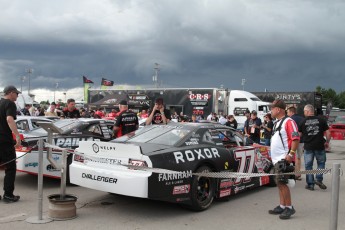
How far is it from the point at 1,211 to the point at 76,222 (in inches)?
52.9

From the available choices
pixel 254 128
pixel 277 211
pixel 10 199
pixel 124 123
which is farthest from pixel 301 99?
pixel 10 199

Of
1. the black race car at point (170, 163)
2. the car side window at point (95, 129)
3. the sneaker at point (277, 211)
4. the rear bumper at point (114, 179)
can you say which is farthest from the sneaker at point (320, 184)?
the car side window at point (95, 129)

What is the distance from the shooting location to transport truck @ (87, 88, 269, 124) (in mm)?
28875

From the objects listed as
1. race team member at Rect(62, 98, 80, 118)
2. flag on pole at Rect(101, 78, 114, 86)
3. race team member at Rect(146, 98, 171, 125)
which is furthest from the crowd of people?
flag on pole at Rect(101, 78, 114, 86)

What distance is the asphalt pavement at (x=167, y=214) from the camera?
17.1ft

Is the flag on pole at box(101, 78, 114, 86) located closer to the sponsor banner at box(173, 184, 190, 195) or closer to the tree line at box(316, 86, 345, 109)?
the sponsor banner at box(173, 184, 190, 195)

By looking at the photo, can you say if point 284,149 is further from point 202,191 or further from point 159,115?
point 159,115

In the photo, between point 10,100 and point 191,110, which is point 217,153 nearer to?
point 10,100

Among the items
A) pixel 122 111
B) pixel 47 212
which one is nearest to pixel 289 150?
pixel 47 212

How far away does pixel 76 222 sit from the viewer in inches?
207

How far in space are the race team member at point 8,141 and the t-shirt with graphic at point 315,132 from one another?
5559 mm

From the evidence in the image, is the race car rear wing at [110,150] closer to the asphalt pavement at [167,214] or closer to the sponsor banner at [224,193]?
the asphalt pavement at [167,214]

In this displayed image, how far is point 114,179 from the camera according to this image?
5262 mm

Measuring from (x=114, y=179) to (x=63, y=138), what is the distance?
289 centimetres
